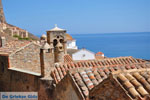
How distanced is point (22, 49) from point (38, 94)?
163 inches

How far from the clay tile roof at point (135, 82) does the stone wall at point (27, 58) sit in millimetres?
9602

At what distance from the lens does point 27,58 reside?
13.6 metres

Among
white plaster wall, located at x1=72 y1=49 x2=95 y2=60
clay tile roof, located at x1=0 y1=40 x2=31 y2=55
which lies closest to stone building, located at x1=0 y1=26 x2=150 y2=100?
clay tile roof, located at x1=0 y1=40 x2=31 y2=55

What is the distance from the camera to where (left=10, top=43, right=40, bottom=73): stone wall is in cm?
1306

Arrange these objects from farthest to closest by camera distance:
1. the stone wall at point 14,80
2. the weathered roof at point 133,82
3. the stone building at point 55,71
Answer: the stone wall at point 14,80, the stone building at point 55,71, the weathered roof at point 133,82

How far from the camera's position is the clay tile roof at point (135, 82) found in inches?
155

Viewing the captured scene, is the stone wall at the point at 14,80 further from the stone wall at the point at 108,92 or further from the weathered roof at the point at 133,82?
the weathered roof at the point at 133,82

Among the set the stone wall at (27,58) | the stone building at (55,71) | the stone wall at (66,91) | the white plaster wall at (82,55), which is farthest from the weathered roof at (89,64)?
the white plaster wall at (82,55)

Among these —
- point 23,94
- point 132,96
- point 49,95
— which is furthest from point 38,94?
point 132,96

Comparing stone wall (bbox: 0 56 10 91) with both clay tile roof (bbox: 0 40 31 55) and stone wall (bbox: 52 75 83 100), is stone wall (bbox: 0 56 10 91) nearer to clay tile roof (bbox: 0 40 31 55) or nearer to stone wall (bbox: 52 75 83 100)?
clay tile roof (bbox: 0 40 31 55)

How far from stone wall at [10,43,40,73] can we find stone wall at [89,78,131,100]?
29.6 feet

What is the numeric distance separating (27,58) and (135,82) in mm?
10145

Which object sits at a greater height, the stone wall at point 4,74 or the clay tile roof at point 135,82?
the clay tile roof at point 135,82

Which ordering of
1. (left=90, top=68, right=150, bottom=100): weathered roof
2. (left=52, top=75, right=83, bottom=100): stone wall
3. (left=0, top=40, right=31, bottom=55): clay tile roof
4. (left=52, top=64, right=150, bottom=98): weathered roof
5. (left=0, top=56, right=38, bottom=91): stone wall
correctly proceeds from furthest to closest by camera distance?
1. (left=0, top=40, right=31, bottom=55): clay tile roof
2. (left=0, top=56, right=38, bottom=91): stone wall
3. (left=52, top=75, right=83, bottom=100): stone wall
4. (left=52, top=64, right=150, bottom=98): weathered roof
5. (left=90, top=68, right=150, bottom=100): weathered roof
